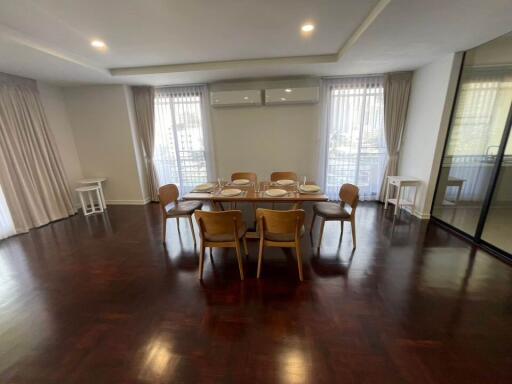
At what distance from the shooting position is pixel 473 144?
9.15 feet

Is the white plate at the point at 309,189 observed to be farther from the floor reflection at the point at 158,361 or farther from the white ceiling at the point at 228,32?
the floor reflection at the point at 158,361

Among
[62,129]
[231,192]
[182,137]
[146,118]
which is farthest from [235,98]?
[62,129]

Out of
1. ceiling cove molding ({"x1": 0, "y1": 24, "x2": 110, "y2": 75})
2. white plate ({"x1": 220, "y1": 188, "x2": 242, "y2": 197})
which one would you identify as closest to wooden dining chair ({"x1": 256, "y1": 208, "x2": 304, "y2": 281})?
white plate ({"x1": 220, "y1": 188, "x2": 242, "y2": 197})

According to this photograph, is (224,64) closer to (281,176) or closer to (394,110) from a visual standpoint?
(281,176)

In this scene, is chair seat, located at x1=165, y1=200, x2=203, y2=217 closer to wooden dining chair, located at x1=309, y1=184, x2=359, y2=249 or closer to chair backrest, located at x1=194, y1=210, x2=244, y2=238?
chair backrest, located at x1=194, y1=210, x2=244, y2=238

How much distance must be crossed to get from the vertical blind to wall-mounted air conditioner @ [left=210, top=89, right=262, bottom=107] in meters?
0.32

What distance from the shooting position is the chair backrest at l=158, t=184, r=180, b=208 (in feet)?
9.13

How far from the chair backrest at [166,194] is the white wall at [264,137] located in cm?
163

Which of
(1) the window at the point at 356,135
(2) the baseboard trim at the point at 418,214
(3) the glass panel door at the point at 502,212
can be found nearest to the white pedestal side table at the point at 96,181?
(1) the window at the point at 356,135

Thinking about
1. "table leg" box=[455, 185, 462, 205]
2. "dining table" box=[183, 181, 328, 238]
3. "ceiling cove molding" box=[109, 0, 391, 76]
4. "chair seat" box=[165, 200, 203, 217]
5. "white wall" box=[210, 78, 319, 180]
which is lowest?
"chair seat" box=[165, 200, 203, 217]

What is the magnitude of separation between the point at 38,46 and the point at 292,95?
11.2 ft

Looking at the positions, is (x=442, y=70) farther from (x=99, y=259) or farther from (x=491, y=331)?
(x=99, y=259)

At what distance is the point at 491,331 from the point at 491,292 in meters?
0.55

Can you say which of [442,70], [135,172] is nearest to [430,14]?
[442,70]
